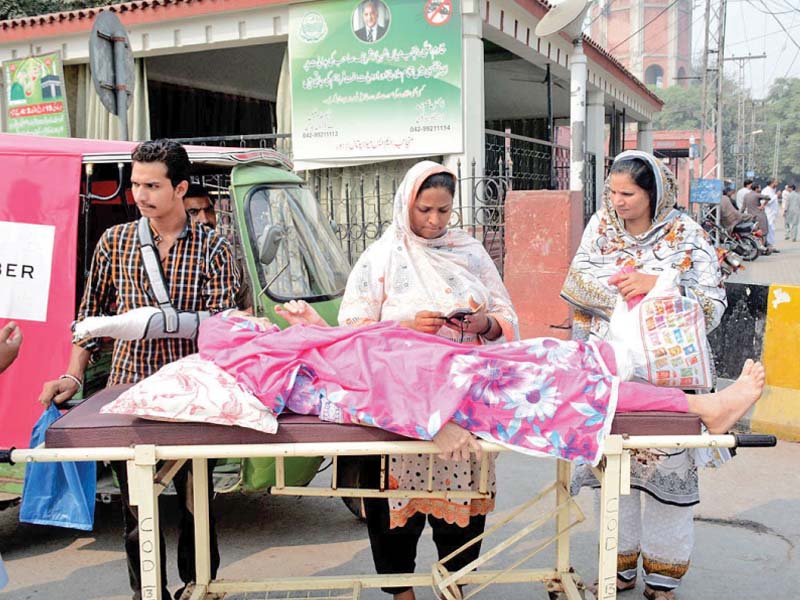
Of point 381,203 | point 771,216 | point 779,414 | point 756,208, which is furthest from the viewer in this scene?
point 771,216

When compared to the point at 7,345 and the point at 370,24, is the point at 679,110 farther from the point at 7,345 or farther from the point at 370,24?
the point at 7,345

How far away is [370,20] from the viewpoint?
931 cm

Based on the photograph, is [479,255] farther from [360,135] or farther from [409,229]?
[360,135]

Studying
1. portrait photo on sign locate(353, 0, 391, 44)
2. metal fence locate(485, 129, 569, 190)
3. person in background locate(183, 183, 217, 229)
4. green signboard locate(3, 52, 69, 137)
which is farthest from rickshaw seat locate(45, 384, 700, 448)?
green signboard locate(3, 52, 69, 137)

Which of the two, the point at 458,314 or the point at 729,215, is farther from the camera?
the point at 729,215

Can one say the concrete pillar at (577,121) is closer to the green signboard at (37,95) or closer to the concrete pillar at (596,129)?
the concrete pillar at (596,129)

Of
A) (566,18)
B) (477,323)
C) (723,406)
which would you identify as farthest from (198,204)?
(566,18)

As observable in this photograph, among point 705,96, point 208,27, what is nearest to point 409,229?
point 208,27

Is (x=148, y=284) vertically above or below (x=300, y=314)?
above

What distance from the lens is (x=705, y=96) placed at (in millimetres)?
28281

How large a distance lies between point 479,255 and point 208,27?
332 inches

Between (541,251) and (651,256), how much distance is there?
13.9ft

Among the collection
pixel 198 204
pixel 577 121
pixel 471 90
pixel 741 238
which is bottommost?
pixel 741 238

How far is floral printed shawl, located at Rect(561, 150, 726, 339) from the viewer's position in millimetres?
3324
